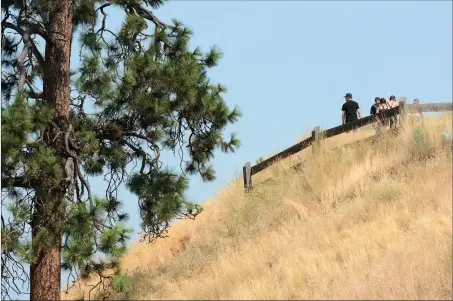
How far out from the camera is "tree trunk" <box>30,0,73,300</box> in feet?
50.4

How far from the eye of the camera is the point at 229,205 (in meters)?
21.0

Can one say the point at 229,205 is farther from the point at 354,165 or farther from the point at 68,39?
the point at 68,39

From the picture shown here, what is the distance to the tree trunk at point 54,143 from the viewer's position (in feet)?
50.4

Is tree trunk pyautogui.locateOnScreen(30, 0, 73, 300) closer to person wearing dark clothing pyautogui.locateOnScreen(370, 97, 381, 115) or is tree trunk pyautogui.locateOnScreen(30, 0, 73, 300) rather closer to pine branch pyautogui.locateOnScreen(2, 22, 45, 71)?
pine branch pyautogui.locateOnScreen(2, 22, 45, 71)

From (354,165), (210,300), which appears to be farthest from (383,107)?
(210,300)

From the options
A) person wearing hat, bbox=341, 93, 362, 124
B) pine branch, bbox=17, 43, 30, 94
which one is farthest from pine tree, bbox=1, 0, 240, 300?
person wearing hat, bbox=341, 93, 362, 124

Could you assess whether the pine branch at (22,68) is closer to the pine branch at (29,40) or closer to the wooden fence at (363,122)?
the pine branch at (29,40)

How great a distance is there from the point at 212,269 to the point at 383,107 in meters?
8.24

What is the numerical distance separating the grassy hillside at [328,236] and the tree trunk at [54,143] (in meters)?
1.83

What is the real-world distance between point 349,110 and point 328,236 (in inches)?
291

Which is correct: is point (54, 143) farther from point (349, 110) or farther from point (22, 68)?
point (349, 110)

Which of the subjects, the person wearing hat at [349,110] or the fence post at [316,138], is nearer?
the fence post at [316,138]

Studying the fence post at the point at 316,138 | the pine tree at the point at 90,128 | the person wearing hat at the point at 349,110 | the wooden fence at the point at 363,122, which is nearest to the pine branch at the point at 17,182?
the pine tree at the point at 90,128

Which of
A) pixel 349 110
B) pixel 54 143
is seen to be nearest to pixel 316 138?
pixel 349 110
